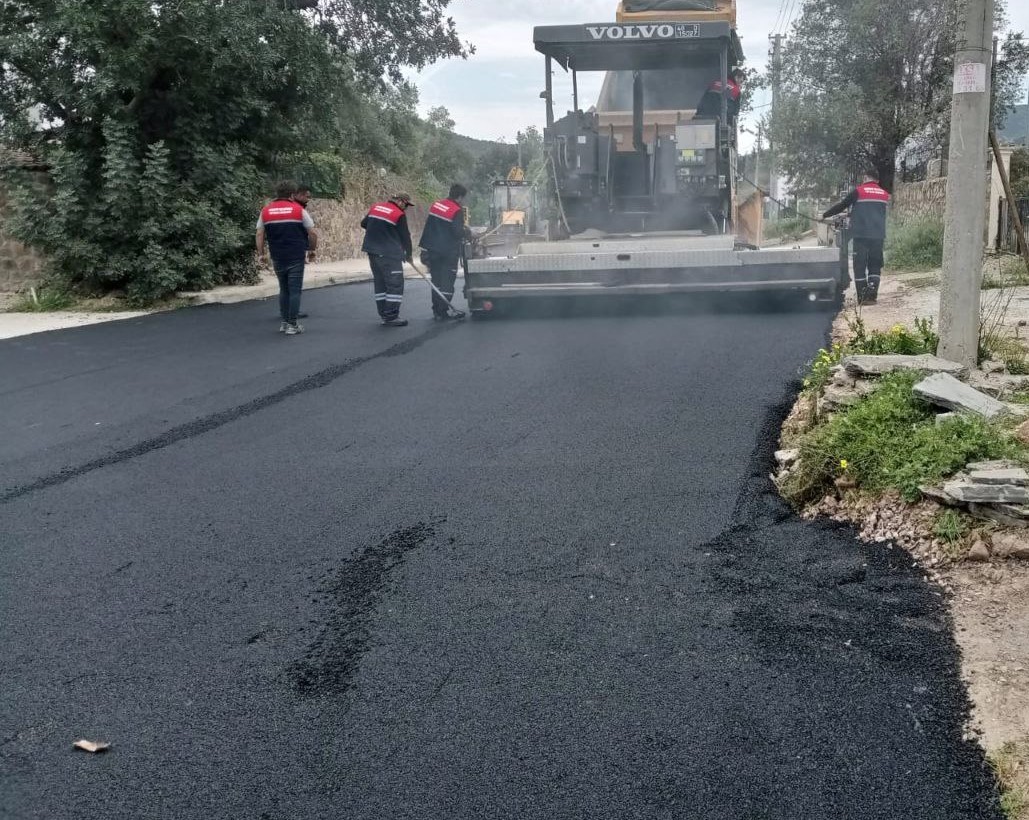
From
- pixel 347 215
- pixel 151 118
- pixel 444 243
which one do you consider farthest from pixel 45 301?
pixel 347 215

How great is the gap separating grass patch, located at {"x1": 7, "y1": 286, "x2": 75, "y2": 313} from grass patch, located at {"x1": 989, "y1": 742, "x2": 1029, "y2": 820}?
14933mm

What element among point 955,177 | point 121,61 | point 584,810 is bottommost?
point 584,810

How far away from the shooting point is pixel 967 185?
566cm

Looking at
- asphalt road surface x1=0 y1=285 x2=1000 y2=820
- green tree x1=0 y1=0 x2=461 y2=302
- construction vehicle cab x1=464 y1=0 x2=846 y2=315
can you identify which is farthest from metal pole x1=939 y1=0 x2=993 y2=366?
green tree x1=0 y1=0 x2=461 y2=302

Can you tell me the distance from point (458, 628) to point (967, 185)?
3.97 m

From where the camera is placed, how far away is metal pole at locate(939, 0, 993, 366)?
5.59 meters

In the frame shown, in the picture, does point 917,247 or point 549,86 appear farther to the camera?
point 917,247

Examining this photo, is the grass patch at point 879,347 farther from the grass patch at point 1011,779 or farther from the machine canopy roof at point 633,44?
the machine canopy roof at point 633,44

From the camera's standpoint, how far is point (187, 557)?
4.15 meters

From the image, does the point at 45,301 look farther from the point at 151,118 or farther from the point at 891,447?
the point at 891,447

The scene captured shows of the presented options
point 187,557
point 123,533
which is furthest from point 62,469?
point 187,557

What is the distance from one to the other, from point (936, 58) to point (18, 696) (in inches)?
956

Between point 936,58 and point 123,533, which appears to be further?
point 936,58

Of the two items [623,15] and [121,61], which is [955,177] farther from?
[121,61]
